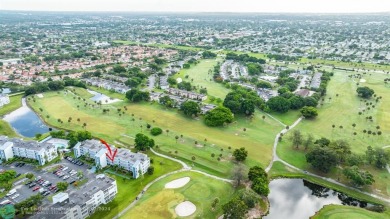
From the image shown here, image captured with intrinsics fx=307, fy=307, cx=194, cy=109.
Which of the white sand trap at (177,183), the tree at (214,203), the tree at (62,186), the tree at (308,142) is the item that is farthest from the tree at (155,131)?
the tree at (308,142)

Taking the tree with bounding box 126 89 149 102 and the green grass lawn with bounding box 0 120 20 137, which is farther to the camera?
the tree with bounding box 126 89 149 102

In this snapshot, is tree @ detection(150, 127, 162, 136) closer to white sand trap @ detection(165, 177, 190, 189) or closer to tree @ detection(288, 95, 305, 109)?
white sand trap @ detection(165, 177, 190, 189)

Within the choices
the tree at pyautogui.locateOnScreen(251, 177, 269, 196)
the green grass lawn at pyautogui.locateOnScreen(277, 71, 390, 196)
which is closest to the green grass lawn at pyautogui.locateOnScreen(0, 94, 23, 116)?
the tree at pyautogui.locateOnScreen(251, 177, 269, 196)

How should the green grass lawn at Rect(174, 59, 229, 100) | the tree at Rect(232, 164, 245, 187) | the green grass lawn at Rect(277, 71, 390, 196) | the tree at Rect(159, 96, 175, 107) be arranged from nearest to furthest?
the tree at Rect(232, 164, 245, 187) → the green grass lawn at Rect(277, 71, 390, 196) → the tree at Rect(159, 96, 175, 107) → the green grass lawn at Rect(174, 59, 229, 100)

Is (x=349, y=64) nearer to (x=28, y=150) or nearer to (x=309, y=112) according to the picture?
(x=309, y=112)

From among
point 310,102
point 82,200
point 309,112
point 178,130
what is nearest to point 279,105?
point 309,112

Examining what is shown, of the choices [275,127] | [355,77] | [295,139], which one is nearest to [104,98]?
[275,127]
